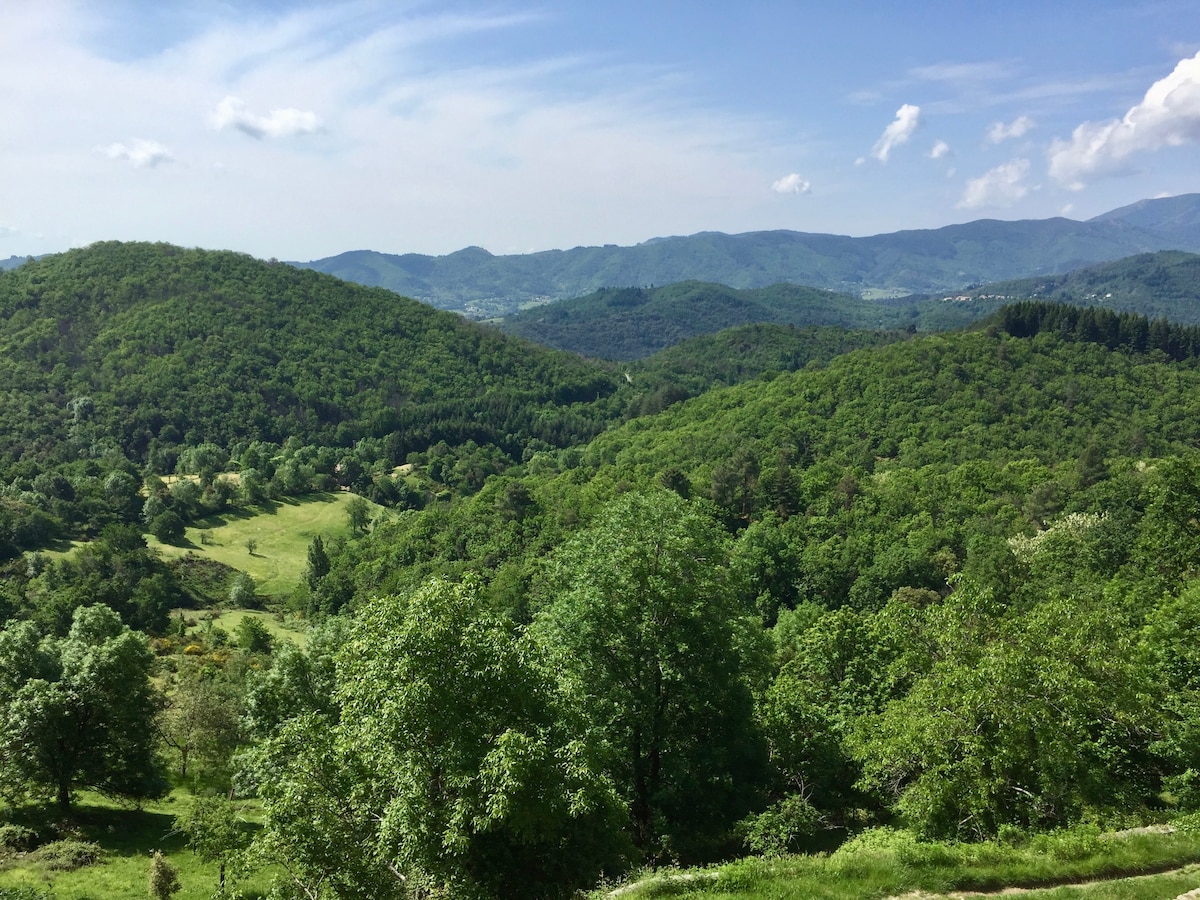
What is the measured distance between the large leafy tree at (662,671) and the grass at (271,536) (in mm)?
72396

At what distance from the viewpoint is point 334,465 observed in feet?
429

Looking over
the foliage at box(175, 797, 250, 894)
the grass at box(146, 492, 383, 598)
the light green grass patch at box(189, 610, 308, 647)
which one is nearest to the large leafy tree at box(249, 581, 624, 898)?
the foliage at box(175, 797, 250, 894)

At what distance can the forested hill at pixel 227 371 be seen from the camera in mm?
133375

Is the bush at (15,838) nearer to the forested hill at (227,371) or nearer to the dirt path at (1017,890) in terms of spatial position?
the dirt path at (1017,890)

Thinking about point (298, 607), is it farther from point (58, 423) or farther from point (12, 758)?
point (58, 423)

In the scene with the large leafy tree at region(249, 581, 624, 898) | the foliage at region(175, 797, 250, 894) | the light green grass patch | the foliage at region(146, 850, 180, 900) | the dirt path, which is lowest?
the light green grass patch

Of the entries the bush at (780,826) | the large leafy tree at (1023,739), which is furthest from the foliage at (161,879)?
the large leafy tree at (1023,739)

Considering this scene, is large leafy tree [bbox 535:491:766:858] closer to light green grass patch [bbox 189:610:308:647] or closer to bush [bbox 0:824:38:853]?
bush [bbox 0:824:38:853]

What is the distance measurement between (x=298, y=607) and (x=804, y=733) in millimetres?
66887

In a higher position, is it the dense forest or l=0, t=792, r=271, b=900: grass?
the dense forest

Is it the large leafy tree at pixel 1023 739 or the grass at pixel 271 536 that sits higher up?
the large leafy tree at pixel 1023 739

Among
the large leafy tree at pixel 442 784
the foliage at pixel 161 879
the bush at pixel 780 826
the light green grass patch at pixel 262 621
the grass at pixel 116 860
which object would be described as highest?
the large leafy tree at pixel 442 784

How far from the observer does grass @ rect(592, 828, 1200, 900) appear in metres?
12.4

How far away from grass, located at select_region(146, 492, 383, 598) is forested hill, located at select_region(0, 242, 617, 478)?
34.9 m
